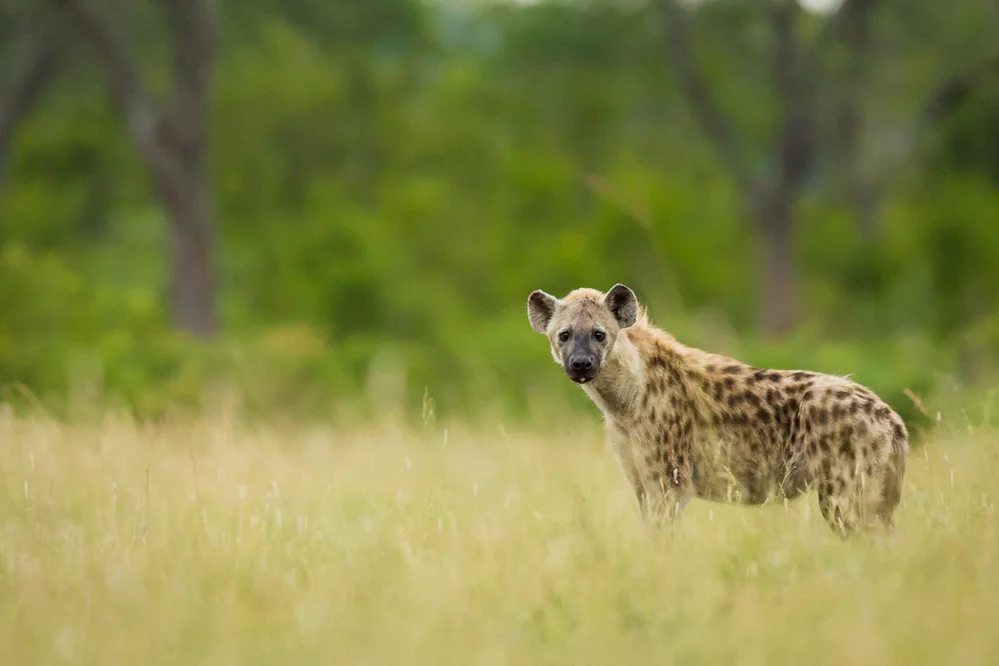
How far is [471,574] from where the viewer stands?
4738mm

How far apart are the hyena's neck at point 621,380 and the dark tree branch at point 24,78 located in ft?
58.0

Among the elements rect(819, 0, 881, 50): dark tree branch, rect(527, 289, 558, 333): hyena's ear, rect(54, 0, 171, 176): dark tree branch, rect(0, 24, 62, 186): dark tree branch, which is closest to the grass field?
rect(527, 289, 558, 333): hyena's ear

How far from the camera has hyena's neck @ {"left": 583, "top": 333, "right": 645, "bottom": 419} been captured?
5906mm

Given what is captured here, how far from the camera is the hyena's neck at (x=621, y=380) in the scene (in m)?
5.91

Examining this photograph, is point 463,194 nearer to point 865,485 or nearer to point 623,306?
point 623,306

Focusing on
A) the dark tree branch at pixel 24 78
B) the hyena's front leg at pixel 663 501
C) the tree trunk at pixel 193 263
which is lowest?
the hyena's front leg at pixel 663 501

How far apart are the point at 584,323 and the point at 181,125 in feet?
35.7

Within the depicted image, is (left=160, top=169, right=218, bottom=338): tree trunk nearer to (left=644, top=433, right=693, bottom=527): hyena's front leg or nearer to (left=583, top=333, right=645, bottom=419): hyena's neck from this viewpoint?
(left=583, top=333, right=645, bottom=419): hyena's neck

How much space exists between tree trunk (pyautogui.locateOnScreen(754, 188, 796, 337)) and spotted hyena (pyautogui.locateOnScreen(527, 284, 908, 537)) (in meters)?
11.2

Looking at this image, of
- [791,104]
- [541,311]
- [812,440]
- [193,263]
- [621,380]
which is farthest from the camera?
[791,104]

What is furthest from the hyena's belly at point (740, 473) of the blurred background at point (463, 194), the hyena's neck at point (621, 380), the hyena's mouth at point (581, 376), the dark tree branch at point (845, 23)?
the dark tree branch at point (845, 23)

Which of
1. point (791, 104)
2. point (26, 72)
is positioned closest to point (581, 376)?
point (791, 104)

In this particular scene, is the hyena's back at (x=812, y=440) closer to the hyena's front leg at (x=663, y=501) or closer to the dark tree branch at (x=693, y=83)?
the hyena's front leg at (x=663, y=501)

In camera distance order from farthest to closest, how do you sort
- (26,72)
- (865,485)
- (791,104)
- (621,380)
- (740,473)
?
(26,72)
(791,104)
(621,380)
(740,473)
(865,485)
